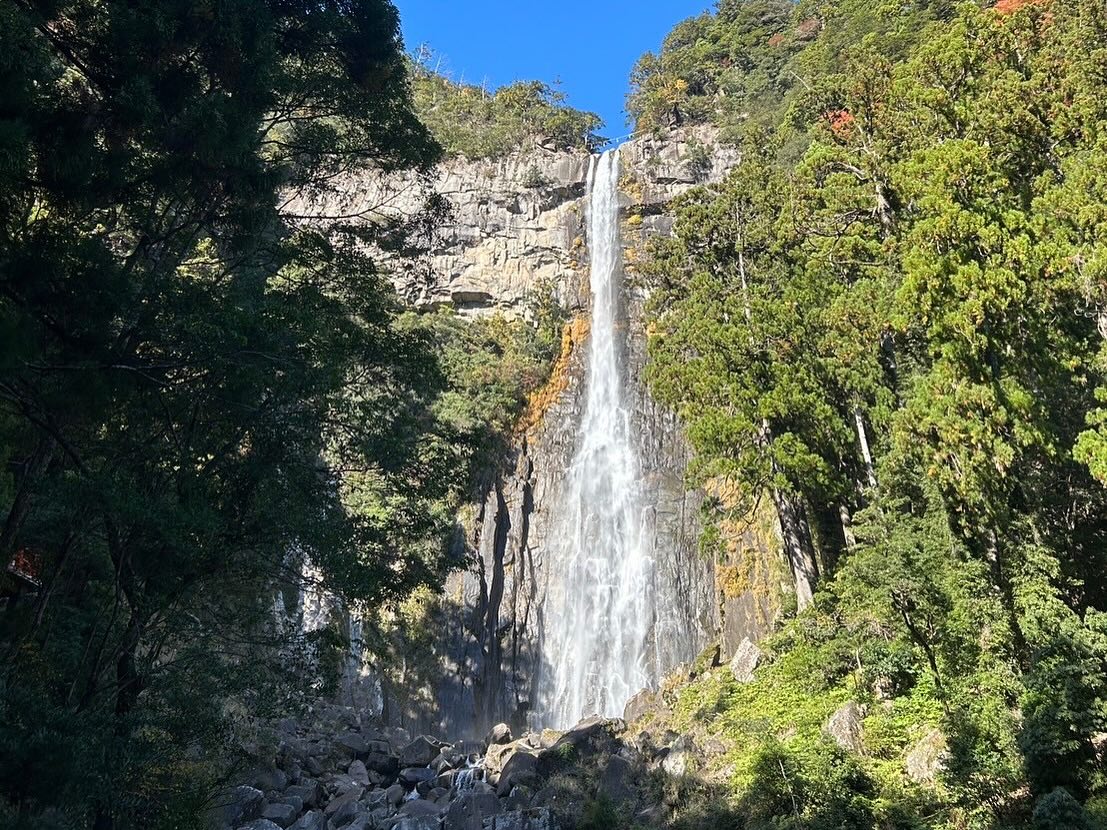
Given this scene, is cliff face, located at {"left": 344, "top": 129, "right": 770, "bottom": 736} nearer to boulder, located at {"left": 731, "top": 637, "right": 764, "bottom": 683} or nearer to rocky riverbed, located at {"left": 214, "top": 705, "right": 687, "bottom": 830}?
boulder, located at {"left": 731, "top": 637, "right": 764, "bottom": 683}

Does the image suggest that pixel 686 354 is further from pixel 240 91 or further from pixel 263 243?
pixel 240 91

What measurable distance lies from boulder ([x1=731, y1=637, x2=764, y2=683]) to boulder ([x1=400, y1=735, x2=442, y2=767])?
6923mm

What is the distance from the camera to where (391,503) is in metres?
22.6

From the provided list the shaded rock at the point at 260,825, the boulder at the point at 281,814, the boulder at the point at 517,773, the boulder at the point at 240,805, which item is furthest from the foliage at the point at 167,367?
the boulder at the point at 517,773

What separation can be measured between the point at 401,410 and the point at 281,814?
729cm

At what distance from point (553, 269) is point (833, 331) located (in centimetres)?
1950

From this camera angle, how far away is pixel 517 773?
45.0 feet

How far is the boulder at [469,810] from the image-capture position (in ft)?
40.4

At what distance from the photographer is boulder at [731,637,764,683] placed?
14641 millimetres

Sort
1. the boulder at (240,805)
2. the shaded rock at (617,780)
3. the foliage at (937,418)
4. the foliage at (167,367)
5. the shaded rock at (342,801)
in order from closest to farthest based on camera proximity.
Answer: the foliage at (167,367) → the foliage at (937,418) → the shaded rock at (617,780) → the boulder at (240,805) → the shaded rock at (342,801)

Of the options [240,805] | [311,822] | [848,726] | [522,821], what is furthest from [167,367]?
[311,822]

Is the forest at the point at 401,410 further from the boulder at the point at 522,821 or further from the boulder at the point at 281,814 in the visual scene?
the boulder at the point at 281,814

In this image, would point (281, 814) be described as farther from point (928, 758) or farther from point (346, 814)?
point (928, 758)

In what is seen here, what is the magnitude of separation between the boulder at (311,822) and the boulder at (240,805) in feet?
2.33
